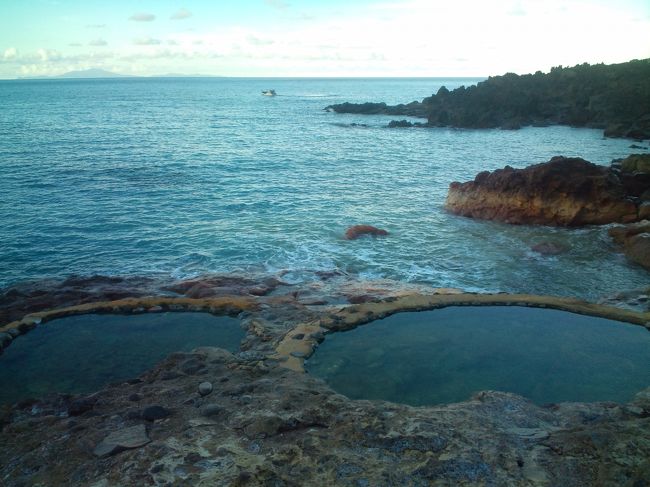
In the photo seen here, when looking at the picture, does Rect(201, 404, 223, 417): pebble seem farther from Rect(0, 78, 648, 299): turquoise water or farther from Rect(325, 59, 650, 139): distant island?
Rect(325, 59, 650, 139): distant island

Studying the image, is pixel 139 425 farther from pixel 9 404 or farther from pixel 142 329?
pixel 142 329

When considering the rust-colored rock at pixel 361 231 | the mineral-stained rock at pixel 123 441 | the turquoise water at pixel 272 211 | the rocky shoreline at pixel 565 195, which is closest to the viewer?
the mineral-stained rock at pixel 123 441

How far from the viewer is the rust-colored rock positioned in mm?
28391

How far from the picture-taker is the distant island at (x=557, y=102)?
6644 centimetres

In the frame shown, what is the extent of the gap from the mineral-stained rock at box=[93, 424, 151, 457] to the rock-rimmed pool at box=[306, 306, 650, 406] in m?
5.00

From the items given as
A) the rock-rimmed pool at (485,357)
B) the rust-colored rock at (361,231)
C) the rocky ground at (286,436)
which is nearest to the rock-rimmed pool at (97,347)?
the rocky ground at (286,436)

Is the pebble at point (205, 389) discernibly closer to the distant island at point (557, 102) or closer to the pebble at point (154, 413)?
the pebble at point (154, 413)

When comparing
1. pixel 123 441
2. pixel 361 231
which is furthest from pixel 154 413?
pixel 361 231

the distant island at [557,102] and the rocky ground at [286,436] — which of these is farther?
the distant island at [557,102]

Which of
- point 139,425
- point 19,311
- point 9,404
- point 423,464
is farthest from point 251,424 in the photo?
point 19,311

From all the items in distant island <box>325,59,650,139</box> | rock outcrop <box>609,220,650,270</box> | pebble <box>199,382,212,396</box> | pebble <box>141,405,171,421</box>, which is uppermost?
distant island <box>325,59,650,139</box>

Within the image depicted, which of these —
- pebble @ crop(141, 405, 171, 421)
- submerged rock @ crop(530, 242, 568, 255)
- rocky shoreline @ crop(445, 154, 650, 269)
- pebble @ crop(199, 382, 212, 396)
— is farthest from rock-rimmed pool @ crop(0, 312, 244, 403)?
rocky shoreline @ crop(445, 154, 650, 269)

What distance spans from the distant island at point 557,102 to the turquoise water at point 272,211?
831cm

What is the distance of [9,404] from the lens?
41.2ft
